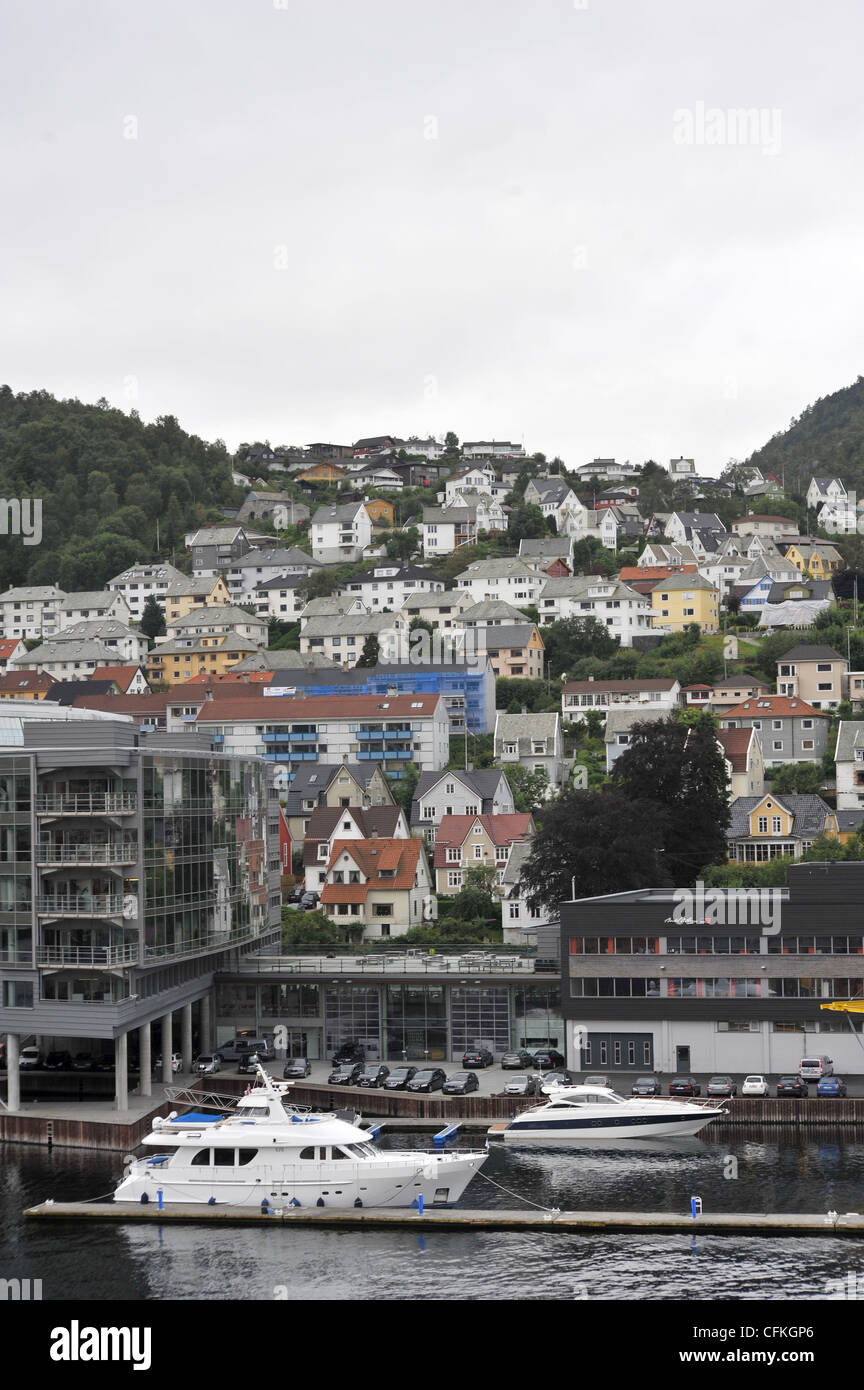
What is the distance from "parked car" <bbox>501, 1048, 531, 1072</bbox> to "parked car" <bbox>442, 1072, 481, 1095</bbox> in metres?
2.71

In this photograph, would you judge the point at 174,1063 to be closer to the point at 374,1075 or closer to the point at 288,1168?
the point at 374,1075

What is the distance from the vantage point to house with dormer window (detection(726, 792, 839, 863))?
91688mm

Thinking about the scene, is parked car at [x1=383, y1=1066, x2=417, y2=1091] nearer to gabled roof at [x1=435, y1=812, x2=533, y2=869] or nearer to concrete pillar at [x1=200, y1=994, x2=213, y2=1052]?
concrete pillar at [x1=200, y1=994, x2=213, y2=1052]

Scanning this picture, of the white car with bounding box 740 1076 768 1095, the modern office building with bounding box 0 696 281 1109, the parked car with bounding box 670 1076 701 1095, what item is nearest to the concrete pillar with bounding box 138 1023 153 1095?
the modern office building with bounding box 0 696 281 1109

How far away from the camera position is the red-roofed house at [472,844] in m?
89.2

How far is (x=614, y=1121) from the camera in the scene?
51438mm

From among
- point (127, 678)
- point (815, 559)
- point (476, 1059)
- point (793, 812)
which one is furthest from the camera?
point (815, 559)

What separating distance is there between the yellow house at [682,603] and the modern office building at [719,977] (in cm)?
8103

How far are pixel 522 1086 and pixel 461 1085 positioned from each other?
6.85 feet

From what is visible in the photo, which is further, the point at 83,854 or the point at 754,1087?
the point at 83,854

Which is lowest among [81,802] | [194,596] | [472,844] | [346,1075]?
[346,1075]

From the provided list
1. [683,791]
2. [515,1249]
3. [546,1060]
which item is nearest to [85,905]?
[546,1060]

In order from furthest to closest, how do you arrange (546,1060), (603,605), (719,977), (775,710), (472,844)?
(603,605)
(775,710)
(472,844)
(546,1060)
(719,977)

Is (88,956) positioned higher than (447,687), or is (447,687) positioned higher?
(447,687)
